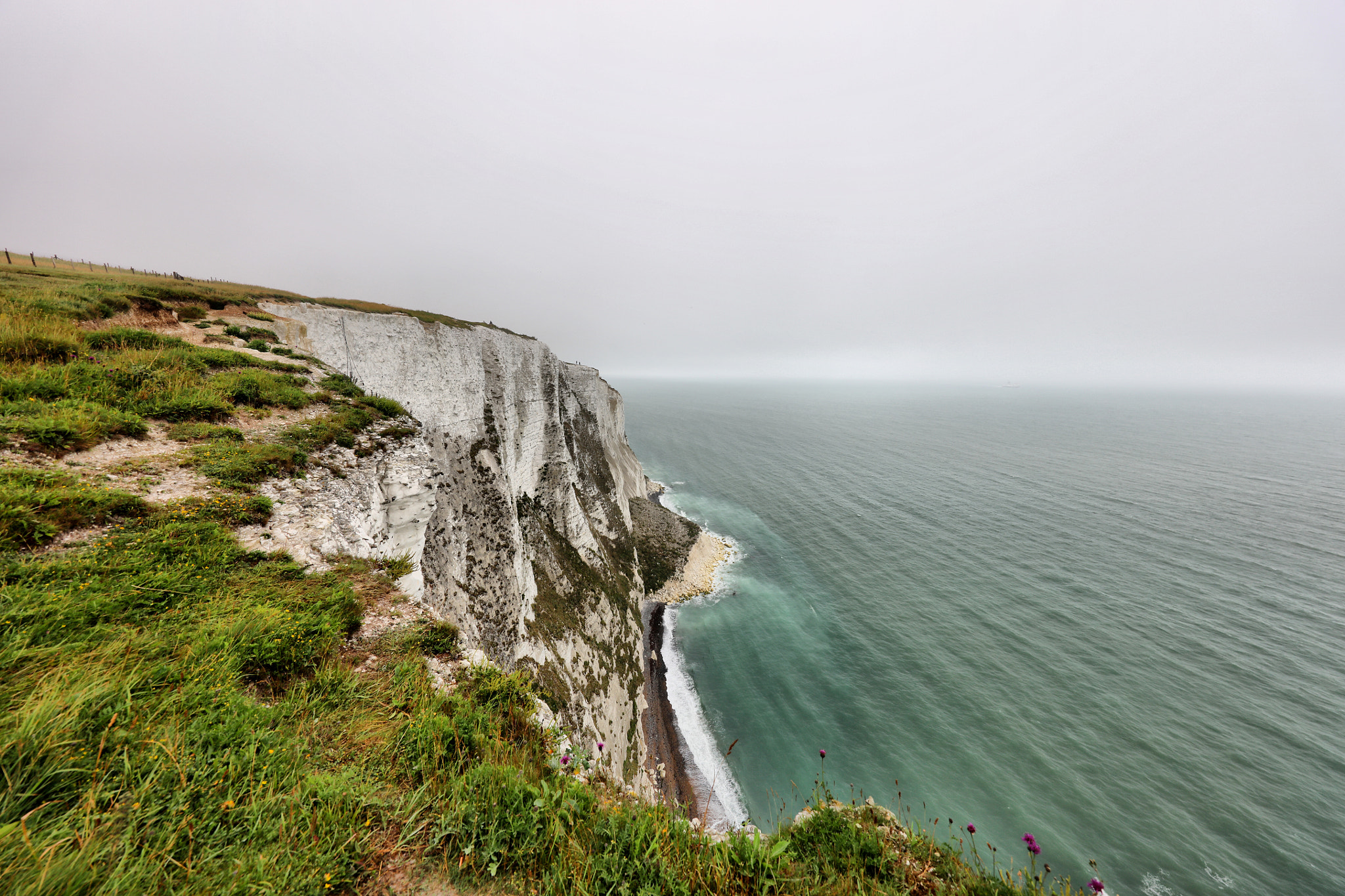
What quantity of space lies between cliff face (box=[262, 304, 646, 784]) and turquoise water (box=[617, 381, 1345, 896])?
9095mm

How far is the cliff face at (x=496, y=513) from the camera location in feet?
43.4

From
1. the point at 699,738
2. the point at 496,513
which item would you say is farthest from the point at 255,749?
the point at 699,738

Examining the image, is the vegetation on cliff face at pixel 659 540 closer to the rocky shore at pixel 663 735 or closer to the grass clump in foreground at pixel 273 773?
the rocky shore at pixel 663 735

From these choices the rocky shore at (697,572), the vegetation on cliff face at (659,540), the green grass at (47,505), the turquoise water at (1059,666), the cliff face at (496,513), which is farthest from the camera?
the vegetation on cliff face at (659,540)

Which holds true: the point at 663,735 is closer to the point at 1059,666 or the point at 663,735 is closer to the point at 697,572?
the point at 697,572

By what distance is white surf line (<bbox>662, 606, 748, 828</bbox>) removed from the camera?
24.0 m

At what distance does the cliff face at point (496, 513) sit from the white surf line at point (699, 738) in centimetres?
293

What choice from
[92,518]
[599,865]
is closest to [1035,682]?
[599,865]

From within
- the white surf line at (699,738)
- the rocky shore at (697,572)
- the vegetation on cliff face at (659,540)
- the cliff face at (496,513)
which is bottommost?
the white surf line at (699,738)

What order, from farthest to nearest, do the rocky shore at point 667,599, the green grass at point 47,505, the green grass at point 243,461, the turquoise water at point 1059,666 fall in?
the rocky shore at point 667,599
the turquoise water at point 1059,666
the green grass at point 243,461
the green grass at point 47,505

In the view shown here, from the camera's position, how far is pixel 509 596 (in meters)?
19.9

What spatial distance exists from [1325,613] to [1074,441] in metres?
98.3

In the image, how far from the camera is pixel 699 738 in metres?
27.6

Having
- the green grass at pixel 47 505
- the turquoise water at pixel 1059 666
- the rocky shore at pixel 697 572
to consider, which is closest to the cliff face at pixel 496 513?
the green grass at pixel 47 505
